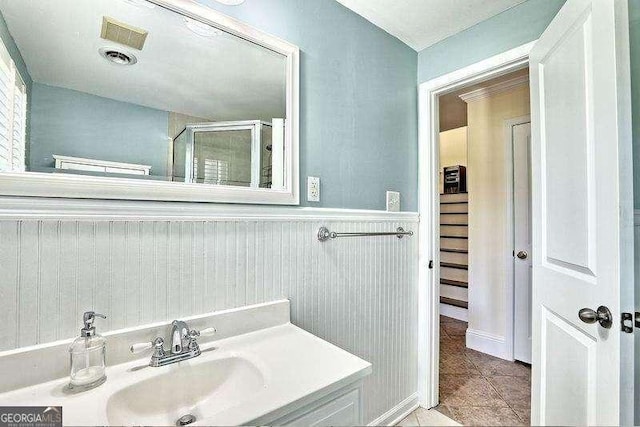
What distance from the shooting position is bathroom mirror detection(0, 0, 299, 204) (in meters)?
0.72

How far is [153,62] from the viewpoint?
0.90 m

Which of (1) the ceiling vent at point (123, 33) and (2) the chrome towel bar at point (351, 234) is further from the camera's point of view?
(2) the chrome towel bar at point (351, 234)

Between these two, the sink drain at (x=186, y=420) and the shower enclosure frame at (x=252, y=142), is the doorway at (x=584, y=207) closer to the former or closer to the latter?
the sink drain at (x=186, y=420)

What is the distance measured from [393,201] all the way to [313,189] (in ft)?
1.71

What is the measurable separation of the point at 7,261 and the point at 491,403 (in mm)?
1053

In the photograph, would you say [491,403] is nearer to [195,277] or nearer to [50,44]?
[195,277]

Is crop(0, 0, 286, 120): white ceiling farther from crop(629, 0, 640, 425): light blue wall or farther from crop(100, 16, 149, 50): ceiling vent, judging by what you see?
crop(629, 0, 640, 425): light blue wall

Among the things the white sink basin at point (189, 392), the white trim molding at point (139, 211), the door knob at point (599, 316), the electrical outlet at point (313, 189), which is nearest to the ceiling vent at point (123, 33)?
the white trim molding at point (139, 211)

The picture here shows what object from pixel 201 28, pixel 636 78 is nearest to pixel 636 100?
pixel 636 78

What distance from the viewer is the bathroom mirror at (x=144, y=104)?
716 millimetres

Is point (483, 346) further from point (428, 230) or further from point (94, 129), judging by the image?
point (94, 129)

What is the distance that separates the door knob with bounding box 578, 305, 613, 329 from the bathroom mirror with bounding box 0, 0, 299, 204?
0.97m

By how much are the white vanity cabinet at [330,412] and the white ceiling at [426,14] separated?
1556 millimetres

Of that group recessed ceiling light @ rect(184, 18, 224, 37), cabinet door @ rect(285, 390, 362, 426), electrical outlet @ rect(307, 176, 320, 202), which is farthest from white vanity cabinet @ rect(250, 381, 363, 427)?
recessed ceiling light @ rect(184, 18, 224, 37)
